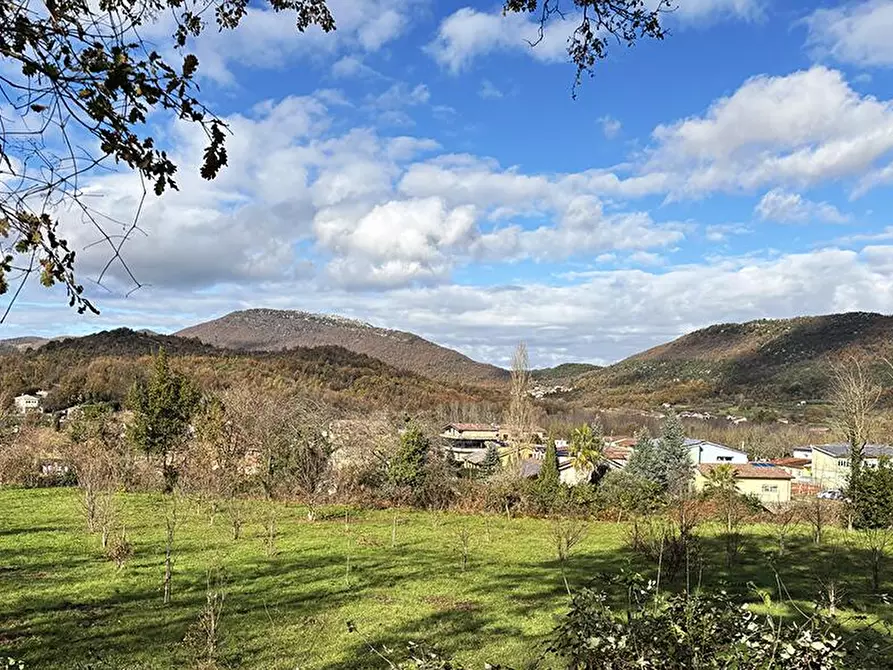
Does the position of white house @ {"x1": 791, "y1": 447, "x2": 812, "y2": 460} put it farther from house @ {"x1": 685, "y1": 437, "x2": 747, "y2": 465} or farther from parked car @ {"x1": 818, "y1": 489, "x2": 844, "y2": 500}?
parked car @ {"x1": 818, "y1": 489, "x2": 844, "y2": 500}

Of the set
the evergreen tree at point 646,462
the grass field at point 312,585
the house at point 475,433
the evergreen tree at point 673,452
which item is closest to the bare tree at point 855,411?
the grass field at point 312,585

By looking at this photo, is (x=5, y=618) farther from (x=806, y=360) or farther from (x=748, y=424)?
(x=806, y=360)

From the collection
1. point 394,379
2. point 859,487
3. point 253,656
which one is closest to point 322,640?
point 253,656

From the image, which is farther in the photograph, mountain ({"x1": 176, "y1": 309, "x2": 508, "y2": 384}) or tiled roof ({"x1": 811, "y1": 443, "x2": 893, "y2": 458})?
mountain ({"x1": 176, "y1": 309, "x2": 508, "y2": 384})

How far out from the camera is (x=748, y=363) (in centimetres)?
11694

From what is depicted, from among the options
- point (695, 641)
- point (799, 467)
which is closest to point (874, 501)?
point (695, 641)

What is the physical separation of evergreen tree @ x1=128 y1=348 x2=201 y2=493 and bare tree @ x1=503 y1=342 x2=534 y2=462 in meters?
15.0

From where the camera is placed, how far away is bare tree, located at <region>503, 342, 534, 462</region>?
1131 inches

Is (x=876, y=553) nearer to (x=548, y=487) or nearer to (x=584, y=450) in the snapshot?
(x=548, y=487)

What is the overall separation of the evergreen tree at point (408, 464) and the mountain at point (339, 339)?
85.2 metres

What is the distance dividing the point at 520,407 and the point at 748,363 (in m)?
103

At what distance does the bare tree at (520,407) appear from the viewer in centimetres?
2872

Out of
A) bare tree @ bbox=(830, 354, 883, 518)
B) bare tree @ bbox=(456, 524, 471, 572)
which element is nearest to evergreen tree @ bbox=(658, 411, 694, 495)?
bare tree @ bbox=(830, 354, 883, 518)

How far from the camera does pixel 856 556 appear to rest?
13984 millimetres
